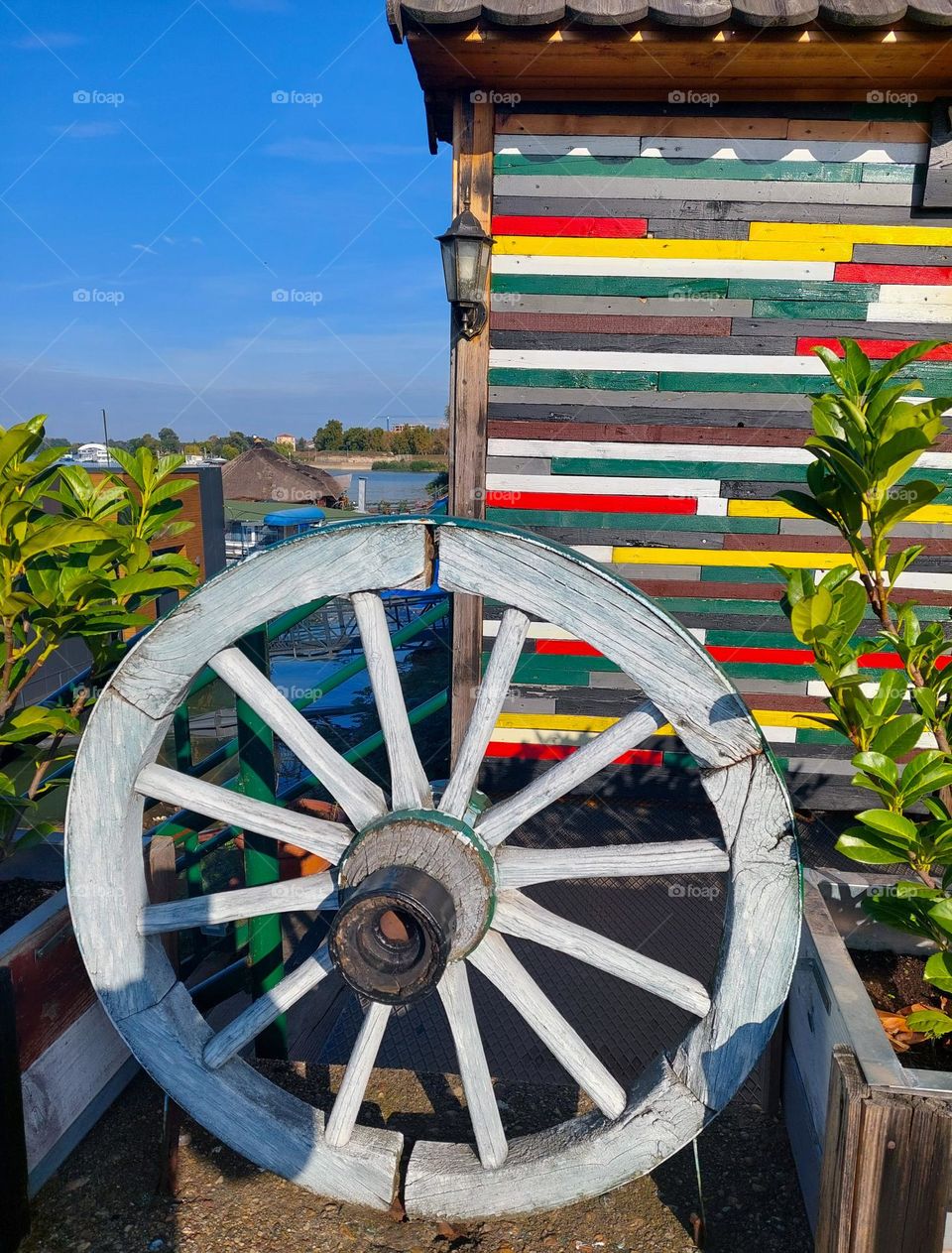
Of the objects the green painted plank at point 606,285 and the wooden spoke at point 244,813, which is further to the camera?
the green painted plank at point 606,285

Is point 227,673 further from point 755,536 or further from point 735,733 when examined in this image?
point 755,536

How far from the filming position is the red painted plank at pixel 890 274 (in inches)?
141

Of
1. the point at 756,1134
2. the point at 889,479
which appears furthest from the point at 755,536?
the point at 756,1134

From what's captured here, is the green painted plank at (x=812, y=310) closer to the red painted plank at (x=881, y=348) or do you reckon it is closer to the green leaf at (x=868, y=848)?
the red painted plank at (x=881, y=348)

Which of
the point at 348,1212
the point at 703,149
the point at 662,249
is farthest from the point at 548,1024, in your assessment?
the point at 703,149

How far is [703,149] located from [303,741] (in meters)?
3.01

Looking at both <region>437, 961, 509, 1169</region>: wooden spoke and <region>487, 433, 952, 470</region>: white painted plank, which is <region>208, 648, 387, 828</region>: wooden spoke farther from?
<region>487, 433, 952, 470</region>: white painted plank

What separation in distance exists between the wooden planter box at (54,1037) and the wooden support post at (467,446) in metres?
1.92

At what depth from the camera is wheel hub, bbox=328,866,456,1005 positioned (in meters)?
1.52

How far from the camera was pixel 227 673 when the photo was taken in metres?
1.80

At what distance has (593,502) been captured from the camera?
12.6 feet

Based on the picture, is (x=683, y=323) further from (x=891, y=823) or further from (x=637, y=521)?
(x=891, y=823)

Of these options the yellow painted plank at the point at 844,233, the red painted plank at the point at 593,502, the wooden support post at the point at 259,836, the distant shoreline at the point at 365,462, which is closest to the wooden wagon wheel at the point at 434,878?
the wooden support post at the point at 259,836

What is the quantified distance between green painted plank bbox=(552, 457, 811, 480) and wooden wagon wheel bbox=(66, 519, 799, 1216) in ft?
7.24
